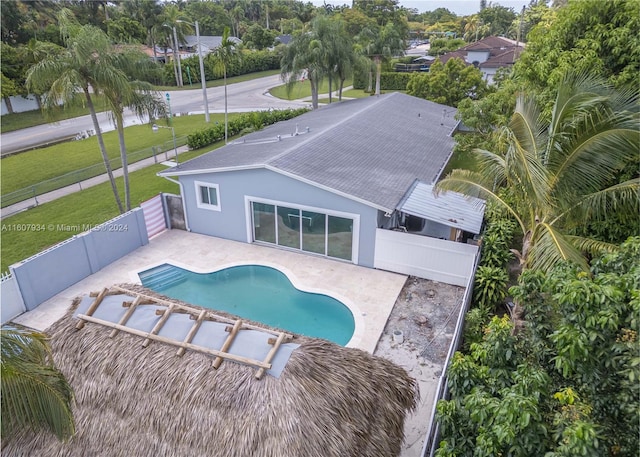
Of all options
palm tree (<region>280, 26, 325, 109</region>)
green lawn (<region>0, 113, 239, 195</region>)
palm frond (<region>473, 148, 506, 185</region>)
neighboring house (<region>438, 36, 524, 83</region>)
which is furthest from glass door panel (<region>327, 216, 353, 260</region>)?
neighboring house (<region>438, 36, 524, 83</region>)

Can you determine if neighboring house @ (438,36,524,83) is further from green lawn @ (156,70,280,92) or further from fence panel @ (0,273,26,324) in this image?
fence panel @ (0,273,26,324)

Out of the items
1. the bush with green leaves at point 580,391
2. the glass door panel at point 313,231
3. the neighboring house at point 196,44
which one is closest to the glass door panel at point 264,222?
the glass door panel at point 313,231

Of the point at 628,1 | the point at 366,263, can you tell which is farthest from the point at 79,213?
the point at 628,1

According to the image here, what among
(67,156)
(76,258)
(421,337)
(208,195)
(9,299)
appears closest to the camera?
(421,337)

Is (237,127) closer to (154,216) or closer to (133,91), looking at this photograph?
(154,216)

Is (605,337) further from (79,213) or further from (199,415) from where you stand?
(79,213)

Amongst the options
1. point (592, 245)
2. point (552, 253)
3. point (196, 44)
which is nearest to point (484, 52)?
point (196, 44)
